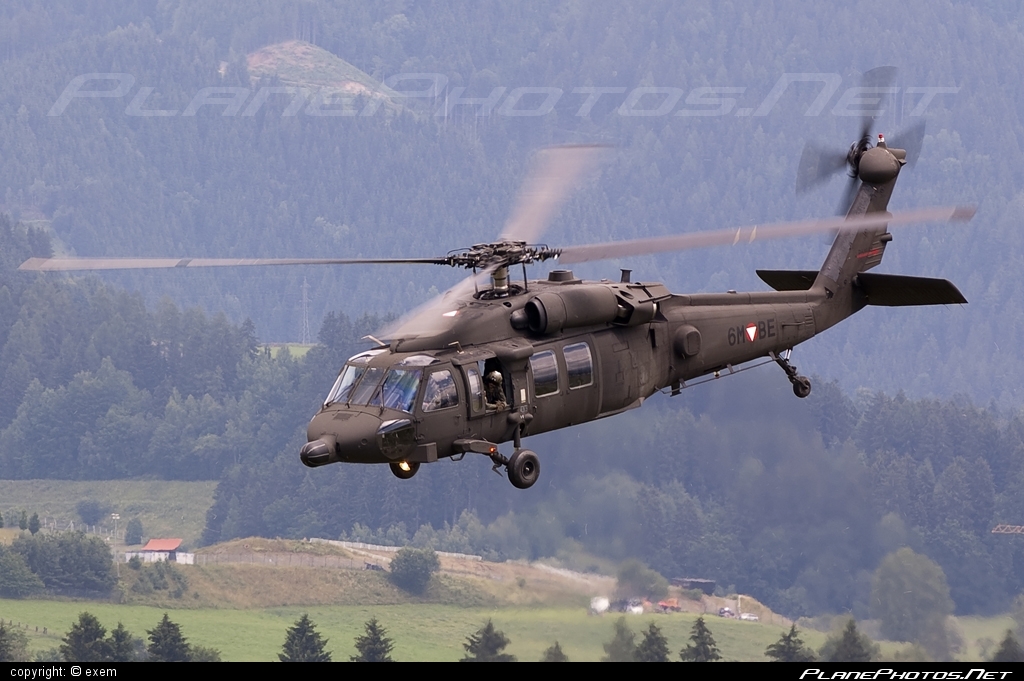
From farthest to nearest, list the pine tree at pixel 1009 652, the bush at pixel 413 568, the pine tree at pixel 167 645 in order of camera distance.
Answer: the bush at pixel 413 568, the pine tree at pixel 167 645, the pine tree at pixel 1009 652

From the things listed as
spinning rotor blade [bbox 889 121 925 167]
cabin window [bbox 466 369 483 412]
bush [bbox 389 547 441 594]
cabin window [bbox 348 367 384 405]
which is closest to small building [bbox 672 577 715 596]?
bush [bbox 389 547 441 594]

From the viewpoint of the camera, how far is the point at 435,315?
40000 millimetres

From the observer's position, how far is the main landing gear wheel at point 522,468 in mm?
39688

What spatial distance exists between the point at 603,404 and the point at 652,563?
62.8 metres

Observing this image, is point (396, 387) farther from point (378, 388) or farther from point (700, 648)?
point (700, 648)

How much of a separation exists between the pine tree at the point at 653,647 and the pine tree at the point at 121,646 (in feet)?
150

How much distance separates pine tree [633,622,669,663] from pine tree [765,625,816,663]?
7.94m

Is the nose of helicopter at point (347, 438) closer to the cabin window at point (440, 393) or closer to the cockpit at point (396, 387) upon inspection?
the cockpit at point (396, 387)

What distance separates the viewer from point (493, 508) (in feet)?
518

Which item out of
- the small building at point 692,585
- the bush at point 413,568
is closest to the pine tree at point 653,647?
the small building at point 692,585

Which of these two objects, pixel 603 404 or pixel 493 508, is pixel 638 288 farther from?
pixel 493 508

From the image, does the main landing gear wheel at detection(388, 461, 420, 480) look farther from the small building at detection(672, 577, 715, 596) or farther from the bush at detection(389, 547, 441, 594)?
the bush at detection(389, 547, 441, 594)

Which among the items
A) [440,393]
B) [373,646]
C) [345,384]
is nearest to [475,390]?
[440,393]

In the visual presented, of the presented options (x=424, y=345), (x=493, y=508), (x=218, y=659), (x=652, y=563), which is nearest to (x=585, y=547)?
(x=652, y=563)
